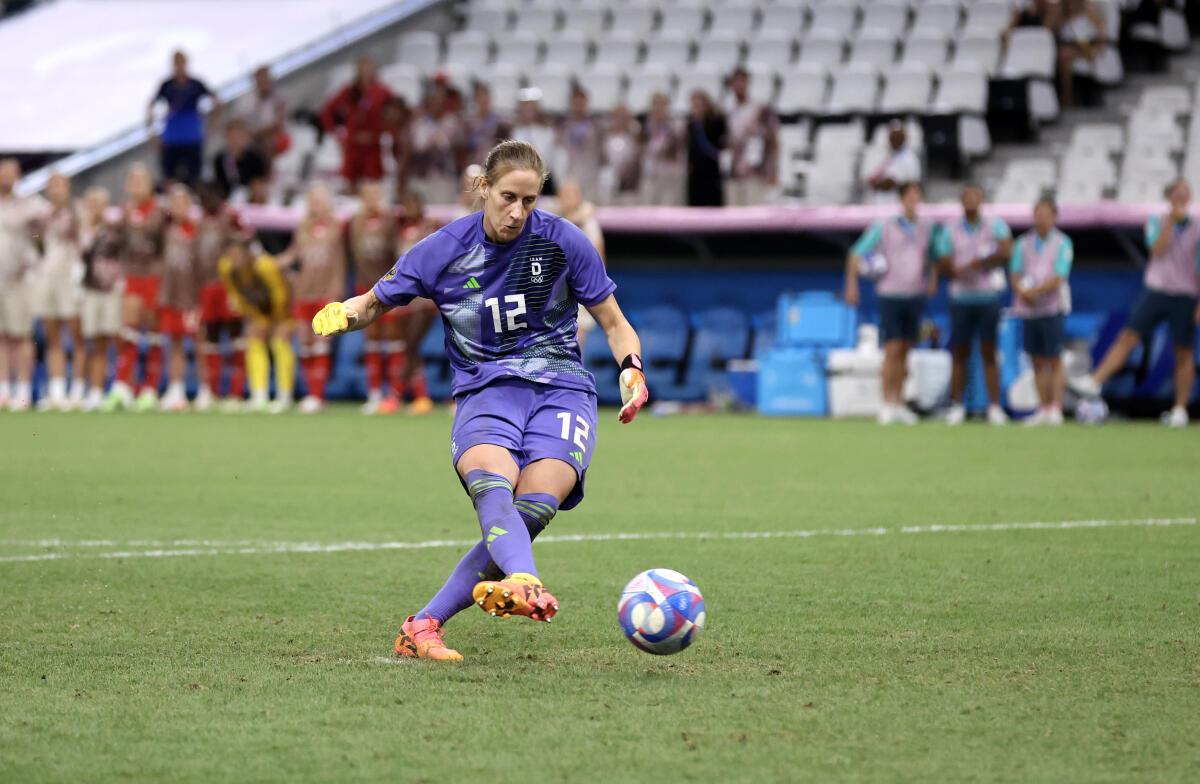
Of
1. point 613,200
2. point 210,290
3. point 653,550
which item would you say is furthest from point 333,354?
point 653,550

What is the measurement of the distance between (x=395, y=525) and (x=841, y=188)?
12.2 metres

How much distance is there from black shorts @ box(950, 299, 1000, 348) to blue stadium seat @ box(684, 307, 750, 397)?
9.17 ft

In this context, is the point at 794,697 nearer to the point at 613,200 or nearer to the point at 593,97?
the point at 613,200

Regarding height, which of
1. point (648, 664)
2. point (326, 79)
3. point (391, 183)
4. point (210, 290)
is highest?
point (326, 79)

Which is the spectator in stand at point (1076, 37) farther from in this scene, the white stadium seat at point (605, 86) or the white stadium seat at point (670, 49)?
the white stadium seat at point (605, 86)

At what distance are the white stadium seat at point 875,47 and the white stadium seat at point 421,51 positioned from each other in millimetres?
6131

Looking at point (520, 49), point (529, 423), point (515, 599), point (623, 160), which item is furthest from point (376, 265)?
point (515, 599)

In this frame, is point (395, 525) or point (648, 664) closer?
point (648, 664)

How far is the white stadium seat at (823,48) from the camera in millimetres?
23375

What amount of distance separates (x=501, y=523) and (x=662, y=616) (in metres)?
0.57

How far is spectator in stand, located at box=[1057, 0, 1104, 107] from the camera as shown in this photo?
21.2 meters

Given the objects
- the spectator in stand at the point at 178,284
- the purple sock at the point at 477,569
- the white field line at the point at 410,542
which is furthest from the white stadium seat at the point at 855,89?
the purple sock at the point at 477,569

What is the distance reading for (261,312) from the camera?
65.3 feet

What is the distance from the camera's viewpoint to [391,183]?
22.4 metres
